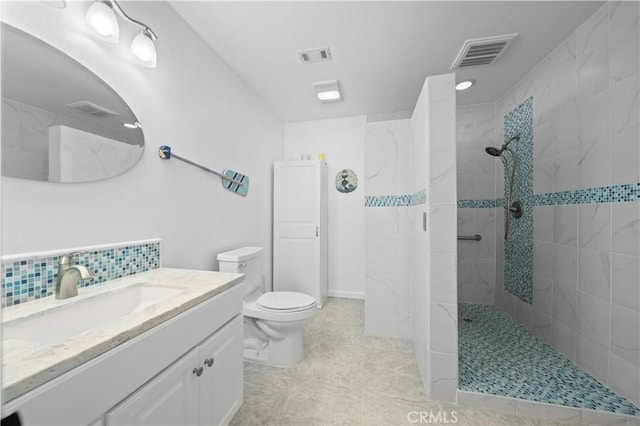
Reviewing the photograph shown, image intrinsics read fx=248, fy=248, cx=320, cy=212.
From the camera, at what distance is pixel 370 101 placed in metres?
2.91

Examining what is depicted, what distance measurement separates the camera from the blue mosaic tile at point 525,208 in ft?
7.54

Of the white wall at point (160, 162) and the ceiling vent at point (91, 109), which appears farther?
→ the ceiling vent at point (91, 109)

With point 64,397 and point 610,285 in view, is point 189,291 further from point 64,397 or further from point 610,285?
point 610,285

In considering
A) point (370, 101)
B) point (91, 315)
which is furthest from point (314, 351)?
point (370, 101)

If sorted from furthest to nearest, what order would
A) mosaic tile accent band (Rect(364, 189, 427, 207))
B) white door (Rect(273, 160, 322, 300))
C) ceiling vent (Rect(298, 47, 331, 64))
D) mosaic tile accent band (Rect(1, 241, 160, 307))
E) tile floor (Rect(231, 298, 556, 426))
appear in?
white door (Rect(273, 160, 322, 300)) < mosaic tile accent band (Rect(364, 189, 427, 207)) < ceiling vent (Rect(298, 47, 331, 64)) < tile floor (Rect(231, 298, 556, 426)) < mosaic tile accent band (Rect(1, 241, 160, 307))

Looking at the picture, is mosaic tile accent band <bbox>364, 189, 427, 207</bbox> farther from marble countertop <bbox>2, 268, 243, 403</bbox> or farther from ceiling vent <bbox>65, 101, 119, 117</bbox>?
ceiling vent <bbox>65, 101, 119, 117</bbox>

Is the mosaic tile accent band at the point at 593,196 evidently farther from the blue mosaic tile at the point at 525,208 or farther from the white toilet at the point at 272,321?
the white toilet at the point at 272,321

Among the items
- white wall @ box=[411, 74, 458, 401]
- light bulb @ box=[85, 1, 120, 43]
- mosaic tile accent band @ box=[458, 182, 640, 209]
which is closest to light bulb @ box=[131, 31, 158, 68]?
light bulb @ box=[85, 1, 120, 43]

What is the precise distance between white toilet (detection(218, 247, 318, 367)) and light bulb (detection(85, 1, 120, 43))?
1.39m

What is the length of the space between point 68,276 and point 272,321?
3.85 ft

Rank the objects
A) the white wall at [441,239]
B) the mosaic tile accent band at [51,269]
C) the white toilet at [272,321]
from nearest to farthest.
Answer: the mosaic tile accent band at [51,269]
the white wall at [441,239]
the white toilet at [272,321]

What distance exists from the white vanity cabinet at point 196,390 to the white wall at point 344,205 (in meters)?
2.23

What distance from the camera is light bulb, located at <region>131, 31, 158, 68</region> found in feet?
4.18

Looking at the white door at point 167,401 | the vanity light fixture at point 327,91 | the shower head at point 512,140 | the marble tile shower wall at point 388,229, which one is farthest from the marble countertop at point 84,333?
the shower head at point 512,140
